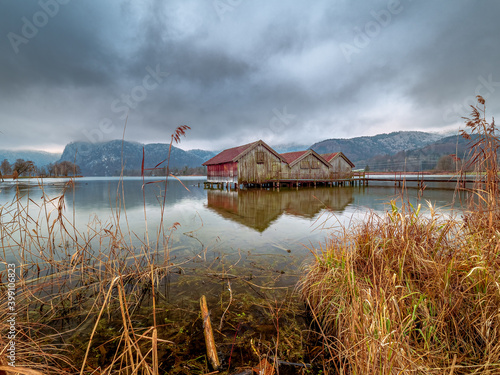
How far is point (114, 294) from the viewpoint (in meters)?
4.09

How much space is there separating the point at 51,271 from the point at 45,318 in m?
1.97

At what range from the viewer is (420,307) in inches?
100

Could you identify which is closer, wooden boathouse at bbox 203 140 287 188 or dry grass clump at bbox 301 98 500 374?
dry grass clump at bbox 301 98 500 374

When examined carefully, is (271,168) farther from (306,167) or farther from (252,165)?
(306,167)

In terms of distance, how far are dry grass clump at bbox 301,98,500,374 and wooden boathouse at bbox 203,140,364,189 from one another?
24095mm

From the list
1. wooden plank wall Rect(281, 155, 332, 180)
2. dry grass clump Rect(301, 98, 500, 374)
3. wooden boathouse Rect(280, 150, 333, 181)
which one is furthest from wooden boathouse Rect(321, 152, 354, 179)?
dry grass clump Rect(301, 98, 500, 374)

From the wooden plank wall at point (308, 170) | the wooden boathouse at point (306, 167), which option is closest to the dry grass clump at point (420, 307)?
the wooden boathouse at point (306, 167)

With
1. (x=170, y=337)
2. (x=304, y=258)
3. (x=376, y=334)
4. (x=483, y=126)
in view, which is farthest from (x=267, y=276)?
(x=483, y=126)

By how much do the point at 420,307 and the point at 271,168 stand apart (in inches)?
1090

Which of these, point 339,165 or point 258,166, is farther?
point 339,165

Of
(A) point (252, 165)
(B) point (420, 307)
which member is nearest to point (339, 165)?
(A) point (252, 165)

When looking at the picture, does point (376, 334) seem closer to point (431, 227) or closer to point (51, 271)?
point (431, 227)

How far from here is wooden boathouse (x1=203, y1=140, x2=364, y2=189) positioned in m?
27.9

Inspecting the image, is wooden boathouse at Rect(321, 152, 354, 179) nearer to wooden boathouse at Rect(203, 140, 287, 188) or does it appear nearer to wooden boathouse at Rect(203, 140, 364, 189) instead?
wooden boathouse at Rect(203, 140, 364, 189)
